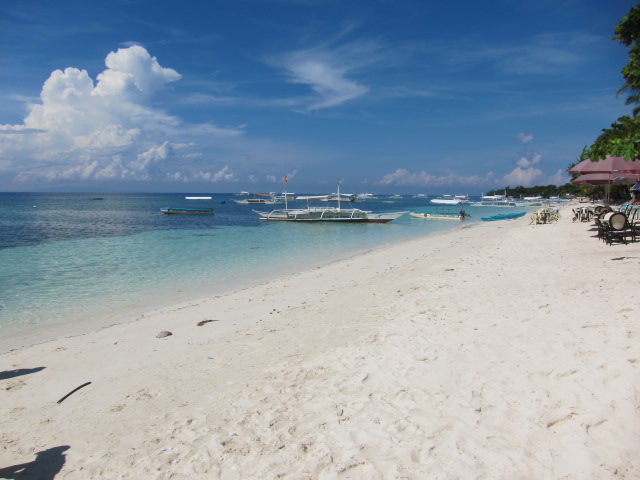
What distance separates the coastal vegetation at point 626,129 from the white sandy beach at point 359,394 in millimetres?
2547

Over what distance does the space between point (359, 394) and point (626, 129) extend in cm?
836

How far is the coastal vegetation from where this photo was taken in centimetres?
775

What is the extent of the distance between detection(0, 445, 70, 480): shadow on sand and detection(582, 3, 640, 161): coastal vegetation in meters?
9.62

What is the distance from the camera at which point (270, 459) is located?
11.8ft

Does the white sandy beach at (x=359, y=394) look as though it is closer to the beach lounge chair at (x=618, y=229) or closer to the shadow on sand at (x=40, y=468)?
the shadow on sand at (x=40, y=468)

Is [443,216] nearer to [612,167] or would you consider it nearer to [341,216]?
[341,216]

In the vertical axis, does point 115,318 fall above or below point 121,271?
below

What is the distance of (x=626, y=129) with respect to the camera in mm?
8500

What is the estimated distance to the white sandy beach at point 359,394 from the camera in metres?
3.43

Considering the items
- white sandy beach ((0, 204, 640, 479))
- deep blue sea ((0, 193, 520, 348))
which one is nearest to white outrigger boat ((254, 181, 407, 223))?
deep blue sea ((0, 193, 520, 348))

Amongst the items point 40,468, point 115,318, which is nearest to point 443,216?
point 115,318

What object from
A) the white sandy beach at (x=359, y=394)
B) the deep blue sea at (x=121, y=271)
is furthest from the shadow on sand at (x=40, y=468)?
the deep blue sea at (x=121, y=271)

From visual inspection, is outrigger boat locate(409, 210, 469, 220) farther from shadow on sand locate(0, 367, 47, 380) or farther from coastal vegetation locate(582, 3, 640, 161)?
shadow on sand locate(0, 367, 47, 380)

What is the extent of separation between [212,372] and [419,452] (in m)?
3.36
